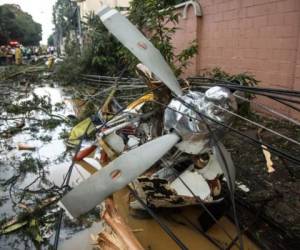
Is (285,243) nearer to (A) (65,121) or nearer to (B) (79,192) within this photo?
(B) (79,192)

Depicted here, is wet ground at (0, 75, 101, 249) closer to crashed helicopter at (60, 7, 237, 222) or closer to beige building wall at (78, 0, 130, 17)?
crashed helicopter at (60, 7, 237, 222)

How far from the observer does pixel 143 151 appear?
2.67 metres

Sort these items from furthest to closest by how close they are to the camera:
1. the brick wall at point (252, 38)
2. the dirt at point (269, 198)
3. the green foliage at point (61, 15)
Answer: the green foliage at point (61, 15) < the brick wall at point (252, 38) < the dirt at point (269, 198)

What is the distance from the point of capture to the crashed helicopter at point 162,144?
8.15 feet

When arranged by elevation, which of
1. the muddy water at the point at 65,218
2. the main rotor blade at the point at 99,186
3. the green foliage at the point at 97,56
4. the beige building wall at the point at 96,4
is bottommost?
the muddy water at the point at 65,218

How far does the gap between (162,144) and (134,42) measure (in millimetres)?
957

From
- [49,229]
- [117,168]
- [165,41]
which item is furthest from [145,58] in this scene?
[165,41]

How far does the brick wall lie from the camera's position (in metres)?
6.70

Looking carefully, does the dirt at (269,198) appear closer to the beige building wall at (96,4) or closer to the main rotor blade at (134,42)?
the main rotor blade at (134,42)

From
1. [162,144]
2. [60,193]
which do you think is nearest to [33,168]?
[60,193]

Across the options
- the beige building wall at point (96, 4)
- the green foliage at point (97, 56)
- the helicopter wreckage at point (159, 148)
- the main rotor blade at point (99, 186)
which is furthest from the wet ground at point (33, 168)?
the beige building wall at point (96, 4)

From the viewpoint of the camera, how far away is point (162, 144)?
281cm

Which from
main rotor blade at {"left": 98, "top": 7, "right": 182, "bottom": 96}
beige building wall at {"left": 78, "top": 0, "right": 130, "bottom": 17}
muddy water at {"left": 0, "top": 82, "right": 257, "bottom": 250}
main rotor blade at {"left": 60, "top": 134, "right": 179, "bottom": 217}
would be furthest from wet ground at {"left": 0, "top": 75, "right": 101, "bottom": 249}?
beige building wall at {"left": 78, "top": 0, "right": 130, "bottom": 17}

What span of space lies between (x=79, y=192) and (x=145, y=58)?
1318mm
